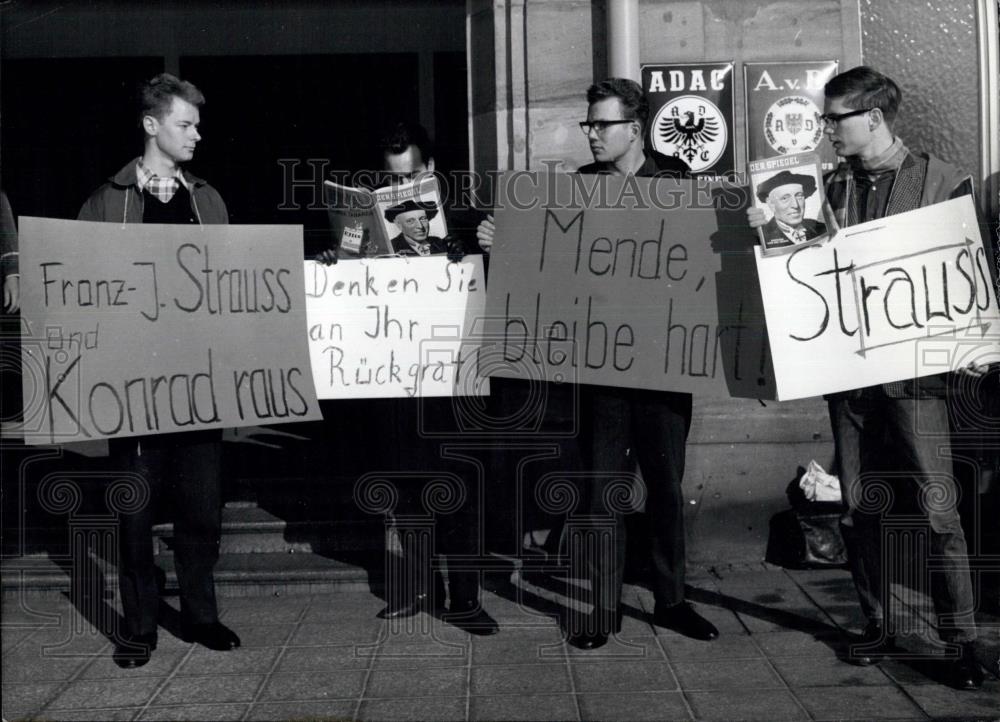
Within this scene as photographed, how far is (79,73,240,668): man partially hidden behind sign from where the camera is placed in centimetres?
478

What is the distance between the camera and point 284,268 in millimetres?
4930

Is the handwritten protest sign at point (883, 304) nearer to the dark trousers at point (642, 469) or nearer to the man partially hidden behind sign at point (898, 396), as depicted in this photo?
the man partially hidden behind sign at point (898, 396)

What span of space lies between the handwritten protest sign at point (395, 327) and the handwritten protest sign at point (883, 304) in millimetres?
1203

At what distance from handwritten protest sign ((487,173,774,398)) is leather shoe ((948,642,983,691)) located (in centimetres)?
115

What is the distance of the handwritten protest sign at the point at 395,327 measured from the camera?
5000 millimetres

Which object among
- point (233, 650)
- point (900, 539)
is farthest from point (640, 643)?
point (233, 650)

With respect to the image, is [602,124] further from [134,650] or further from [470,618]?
[134,650]

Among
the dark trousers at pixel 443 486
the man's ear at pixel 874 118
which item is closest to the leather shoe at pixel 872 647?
the dark trousers at pixel 443 486

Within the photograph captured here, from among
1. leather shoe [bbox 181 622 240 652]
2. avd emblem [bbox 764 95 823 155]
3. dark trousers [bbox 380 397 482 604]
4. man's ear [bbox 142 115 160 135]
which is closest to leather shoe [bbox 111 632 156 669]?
leather shoe [bbox 181 622 240 652]

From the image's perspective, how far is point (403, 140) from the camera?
4.95 metres

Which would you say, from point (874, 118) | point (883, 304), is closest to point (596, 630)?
point (883, 304)

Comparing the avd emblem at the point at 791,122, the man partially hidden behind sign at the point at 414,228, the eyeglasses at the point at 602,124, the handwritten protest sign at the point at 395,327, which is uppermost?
the avd emblem at the point at 791,122

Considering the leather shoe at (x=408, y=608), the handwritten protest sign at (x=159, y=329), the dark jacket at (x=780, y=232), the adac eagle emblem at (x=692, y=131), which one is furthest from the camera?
the adac eagle emblem at (x=692, y=131)

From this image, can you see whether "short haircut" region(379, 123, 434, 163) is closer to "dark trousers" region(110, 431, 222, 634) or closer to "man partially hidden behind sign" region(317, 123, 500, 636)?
"man partially hidden behind sign" region(317, 123, 500, 636)
